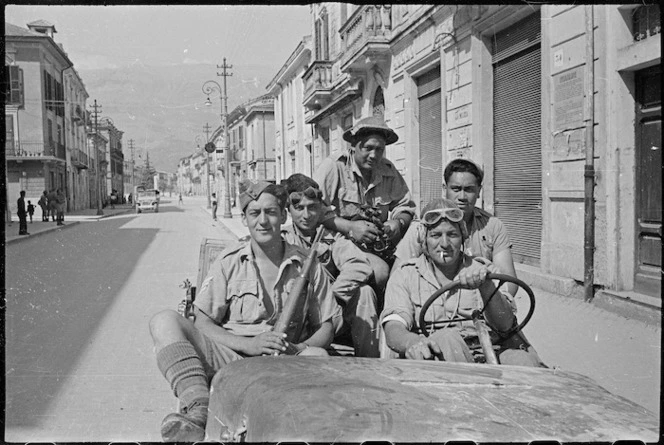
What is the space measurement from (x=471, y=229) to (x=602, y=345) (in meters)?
2.72

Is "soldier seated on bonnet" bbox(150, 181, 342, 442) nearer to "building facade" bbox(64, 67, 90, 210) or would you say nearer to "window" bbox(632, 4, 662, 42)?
"window" bbox(632, 4, 662, 42)

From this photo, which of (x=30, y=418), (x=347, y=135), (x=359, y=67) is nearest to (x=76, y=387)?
(x=30, y=418)

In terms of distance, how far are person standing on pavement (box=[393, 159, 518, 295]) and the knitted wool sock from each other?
71.9 inches

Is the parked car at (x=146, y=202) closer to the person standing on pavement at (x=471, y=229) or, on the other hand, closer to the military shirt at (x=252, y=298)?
the person standing on pavement at (x=471, y=229)

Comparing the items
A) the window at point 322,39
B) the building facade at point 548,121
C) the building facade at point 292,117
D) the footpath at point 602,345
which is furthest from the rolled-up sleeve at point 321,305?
the building facade at point 292,117

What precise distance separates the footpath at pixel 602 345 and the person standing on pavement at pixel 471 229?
101 centimetres

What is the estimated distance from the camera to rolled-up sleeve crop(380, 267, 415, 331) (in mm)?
3395

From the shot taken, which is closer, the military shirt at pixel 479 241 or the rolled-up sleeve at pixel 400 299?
the rolled-up sleeve at pixel 400 299

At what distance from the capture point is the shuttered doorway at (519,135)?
9836 millimetres

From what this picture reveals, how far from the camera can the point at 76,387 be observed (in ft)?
16.5

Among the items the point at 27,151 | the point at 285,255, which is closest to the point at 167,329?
the point at 285,255

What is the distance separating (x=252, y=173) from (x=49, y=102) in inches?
665

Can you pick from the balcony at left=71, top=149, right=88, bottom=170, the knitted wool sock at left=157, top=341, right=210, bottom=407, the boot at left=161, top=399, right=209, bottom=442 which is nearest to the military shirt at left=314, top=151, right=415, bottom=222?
the knitted wool sock at left=157, top=341, right=210, bottom=407

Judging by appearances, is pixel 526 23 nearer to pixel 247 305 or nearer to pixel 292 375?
pixel 247 305
